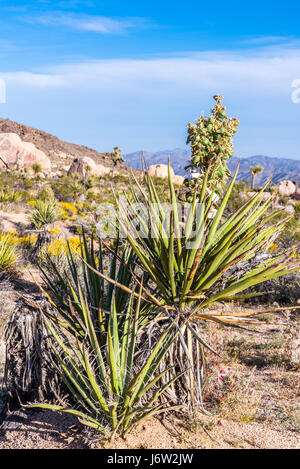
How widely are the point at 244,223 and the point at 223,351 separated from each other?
259cm

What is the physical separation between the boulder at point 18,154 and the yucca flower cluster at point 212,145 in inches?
1823

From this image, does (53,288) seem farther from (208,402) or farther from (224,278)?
(208,402)

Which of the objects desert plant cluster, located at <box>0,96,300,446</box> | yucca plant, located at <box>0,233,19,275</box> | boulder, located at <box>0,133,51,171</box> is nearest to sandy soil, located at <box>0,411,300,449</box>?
desert plant cluster, located at <box>0,96,300,446</box>

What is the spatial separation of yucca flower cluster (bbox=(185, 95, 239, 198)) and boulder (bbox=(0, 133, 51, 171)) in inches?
1823

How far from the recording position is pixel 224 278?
3.60 meters

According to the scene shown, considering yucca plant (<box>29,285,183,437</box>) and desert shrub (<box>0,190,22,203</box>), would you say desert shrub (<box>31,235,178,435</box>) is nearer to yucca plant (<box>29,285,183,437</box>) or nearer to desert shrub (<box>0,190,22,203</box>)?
yucca plant (<box>29,285,183,437</box>)

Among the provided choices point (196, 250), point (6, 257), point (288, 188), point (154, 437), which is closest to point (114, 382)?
point (154, 437)

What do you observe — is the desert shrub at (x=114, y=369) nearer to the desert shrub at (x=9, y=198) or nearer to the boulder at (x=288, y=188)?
the desert shrub at (x=9, y=198)

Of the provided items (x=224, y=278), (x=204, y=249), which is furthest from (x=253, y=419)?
(x=204, y=249)

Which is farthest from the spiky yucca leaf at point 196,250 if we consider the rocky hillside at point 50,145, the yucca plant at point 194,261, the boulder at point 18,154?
the rocky hillside at point 50,145

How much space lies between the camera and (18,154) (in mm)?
49344

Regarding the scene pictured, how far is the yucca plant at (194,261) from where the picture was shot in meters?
3.29

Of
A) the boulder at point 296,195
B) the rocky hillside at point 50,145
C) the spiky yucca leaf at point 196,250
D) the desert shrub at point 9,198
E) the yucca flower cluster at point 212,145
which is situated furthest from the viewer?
the rocky hillside at point 50,145

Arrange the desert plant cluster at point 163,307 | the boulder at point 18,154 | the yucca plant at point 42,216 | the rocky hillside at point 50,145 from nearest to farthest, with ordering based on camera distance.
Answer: the desert plant cluster at point 163,307 → the yucca plant at point 42,216 → the boulder at point 18,154 → the rocky hillside at point 50,145
